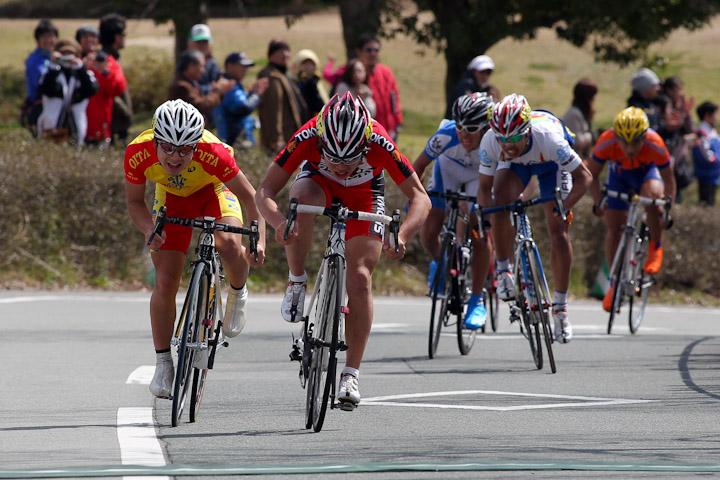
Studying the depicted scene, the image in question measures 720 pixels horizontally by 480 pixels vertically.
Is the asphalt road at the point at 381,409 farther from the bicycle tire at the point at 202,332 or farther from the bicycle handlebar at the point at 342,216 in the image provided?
the bicycle handlebar at the point at 342,216

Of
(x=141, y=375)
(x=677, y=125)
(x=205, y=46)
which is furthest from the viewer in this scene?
(x=677, y=125)

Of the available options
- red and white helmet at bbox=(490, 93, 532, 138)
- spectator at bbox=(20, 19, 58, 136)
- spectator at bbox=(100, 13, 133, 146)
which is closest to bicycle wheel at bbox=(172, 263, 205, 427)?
red and white helmet at bbox=(490, 93, 532, 138)

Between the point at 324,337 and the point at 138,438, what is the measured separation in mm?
1193

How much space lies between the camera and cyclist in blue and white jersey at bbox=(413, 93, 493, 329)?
1083 centimetres

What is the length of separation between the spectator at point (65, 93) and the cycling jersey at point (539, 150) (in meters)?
6.48

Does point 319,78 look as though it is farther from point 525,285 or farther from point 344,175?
point 344,175

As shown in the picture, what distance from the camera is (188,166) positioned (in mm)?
7859

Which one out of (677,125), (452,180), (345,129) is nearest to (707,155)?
(677,125)

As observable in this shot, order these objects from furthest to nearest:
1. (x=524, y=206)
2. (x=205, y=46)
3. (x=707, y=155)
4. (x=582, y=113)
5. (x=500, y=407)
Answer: (x=707, y=155), (x=205, y=46), (x=582, y=113), (x=524, y=206), (x=500, y=407)

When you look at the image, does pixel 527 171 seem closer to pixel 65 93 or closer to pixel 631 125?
pixel 631 125

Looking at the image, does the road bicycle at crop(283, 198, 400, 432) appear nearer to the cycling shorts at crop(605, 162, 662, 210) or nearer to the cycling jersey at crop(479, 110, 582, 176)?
the cycling jersey at crop(479, 110, 582, 176)

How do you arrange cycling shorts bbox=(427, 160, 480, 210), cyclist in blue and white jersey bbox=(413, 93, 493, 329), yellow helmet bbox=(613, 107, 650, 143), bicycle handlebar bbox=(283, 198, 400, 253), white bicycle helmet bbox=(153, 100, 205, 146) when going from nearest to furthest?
bicycle handlebar bbox=(283, 198, 400, 253) < white bicycle helmet bbox=(153, 100, 205, 146) < cyclist in blue and white jersey bbox=(413, 93, 493, 329) < cycling shorts bbox=(427, 160, 480, 210) < yellow helmet bbox=(613, 107, 650, 143)

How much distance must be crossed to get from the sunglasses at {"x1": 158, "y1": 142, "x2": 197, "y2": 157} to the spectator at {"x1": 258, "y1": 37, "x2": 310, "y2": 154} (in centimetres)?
855

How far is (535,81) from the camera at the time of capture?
149ft
